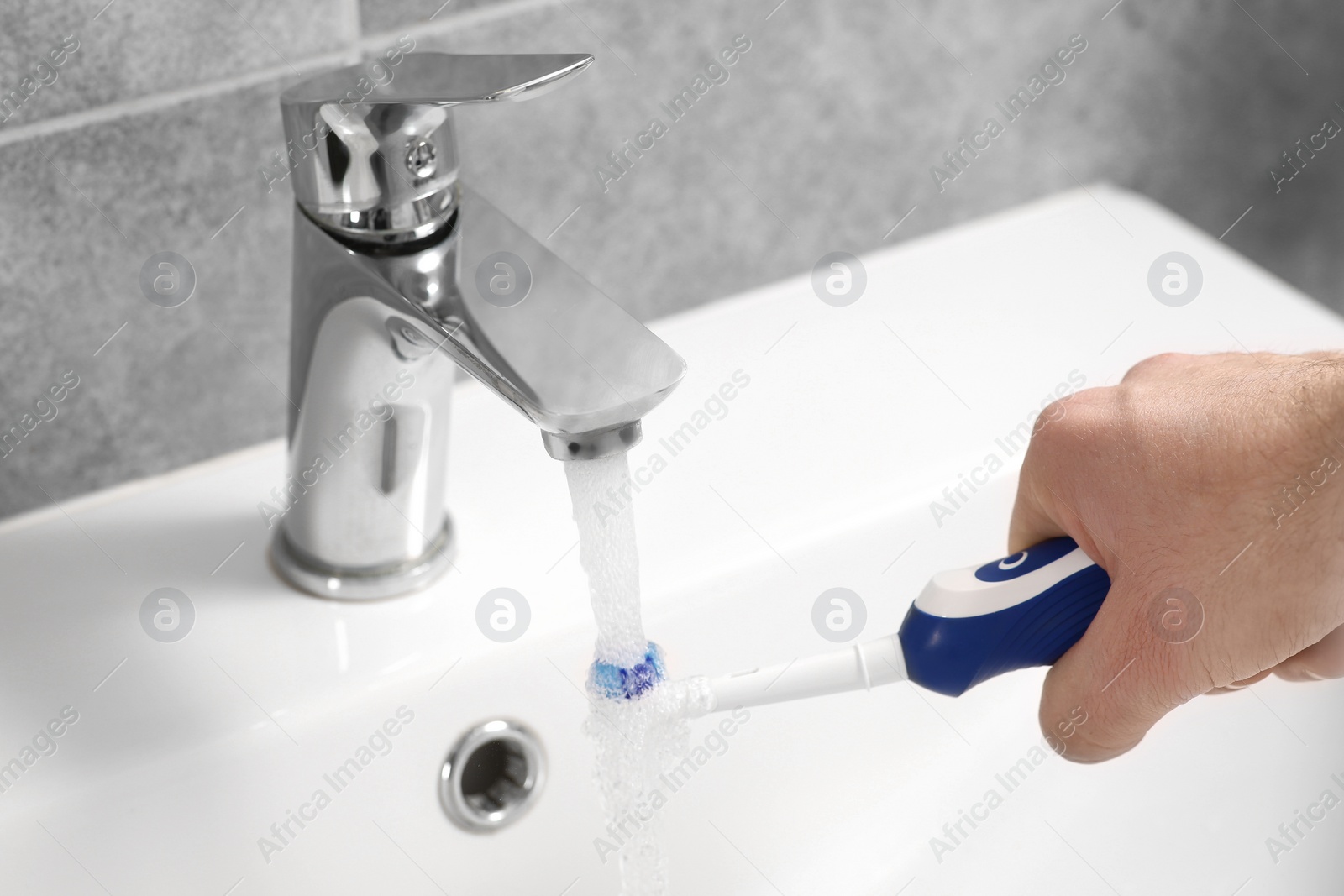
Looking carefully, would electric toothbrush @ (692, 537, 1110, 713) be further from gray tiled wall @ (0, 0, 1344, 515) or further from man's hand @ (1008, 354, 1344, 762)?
gray tiled wall @ (0, 0, 1344, 515)

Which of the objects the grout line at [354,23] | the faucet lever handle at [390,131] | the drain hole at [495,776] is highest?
the faucet lever handle at [390,131]

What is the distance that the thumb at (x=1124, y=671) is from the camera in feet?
1.24

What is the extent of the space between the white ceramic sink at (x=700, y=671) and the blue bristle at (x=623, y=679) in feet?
0.17

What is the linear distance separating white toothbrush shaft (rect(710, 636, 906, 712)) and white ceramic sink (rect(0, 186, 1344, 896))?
74mm

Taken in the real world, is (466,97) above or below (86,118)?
above

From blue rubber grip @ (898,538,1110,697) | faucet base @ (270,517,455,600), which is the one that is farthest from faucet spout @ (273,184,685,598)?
blue rubber grip @ (898,538,1110,697)

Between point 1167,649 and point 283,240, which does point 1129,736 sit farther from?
point 283,240

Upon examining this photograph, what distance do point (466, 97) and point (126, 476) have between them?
0.26m

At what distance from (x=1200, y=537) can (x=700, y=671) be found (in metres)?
0.19

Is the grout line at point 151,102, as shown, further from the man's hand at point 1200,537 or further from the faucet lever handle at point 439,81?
the man's hand at point 1200,537

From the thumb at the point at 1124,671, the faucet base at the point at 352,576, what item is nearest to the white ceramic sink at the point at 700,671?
the faucet base at the point at 352,576

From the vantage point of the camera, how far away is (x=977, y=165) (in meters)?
0.65

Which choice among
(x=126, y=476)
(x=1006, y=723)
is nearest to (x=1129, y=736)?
(x=1006, y=723)

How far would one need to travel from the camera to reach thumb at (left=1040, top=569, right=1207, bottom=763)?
38 cm
